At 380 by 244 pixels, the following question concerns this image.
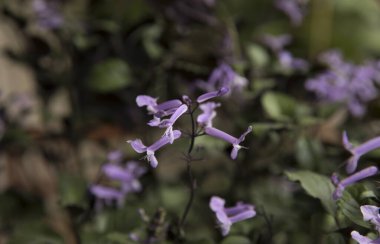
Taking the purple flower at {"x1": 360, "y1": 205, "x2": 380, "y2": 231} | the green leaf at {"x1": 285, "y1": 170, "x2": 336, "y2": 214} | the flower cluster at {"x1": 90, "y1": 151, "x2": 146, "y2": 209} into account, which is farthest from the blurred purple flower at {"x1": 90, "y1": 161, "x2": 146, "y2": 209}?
the purple flower at {"x1": 360, "y1": 205, "x2": 380, "y2": 231}

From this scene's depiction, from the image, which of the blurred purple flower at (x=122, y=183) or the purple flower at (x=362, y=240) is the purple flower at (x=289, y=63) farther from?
the purple flower at (x=362, y=240)

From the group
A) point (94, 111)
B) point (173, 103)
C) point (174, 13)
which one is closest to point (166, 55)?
point (174, 13)

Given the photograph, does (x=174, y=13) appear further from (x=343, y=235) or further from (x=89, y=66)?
(x=343, y=235)

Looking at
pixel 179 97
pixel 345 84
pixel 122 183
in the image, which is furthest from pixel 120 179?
pixel 345 84

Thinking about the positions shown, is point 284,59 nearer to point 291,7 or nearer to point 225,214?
point 291,7

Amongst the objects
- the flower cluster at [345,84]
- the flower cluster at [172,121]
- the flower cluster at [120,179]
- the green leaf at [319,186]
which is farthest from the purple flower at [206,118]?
the flower cluster at [345,84]
